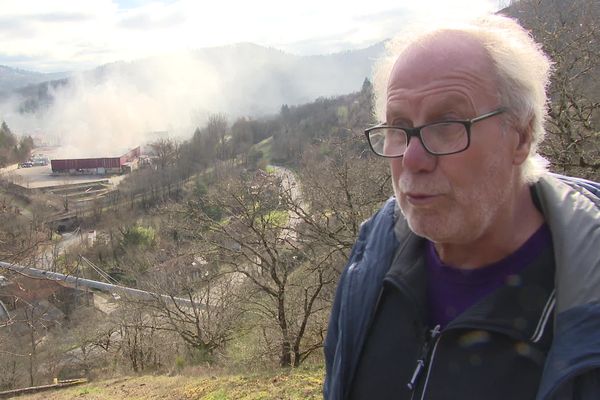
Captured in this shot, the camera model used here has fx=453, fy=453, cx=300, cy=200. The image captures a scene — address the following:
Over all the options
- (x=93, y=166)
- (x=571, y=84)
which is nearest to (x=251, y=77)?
(x=93, y=166)

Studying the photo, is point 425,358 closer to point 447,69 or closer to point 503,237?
point 503,237

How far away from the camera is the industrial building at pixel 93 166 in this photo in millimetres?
69188

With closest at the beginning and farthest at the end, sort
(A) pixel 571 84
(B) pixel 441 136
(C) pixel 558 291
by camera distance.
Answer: (C) pixel 558 291, (B) pixel 441 136, (A) pixel 571 84

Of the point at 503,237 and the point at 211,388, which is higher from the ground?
the point at 503,237

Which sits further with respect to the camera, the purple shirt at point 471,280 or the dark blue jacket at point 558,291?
the purple shirt at point 471,280

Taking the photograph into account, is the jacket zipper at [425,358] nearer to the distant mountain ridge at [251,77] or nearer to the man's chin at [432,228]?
the man's chin at [432,228]

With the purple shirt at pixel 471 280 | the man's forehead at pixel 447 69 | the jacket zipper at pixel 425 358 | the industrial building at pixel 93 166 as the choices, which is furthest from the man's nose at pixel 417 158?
the industrial building at pixel 93 166

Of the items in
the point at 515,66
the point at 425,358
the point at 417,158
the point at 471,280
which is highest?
the point at 515,66

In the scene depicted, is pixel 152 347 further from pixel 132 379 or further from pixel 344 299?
pixel 344 299

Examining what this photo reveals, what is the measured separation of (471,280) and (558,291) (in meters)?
0.27

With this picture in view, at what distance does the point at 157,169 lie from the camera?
55406 mm

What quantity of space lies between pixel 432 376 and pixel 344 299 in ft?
1.44

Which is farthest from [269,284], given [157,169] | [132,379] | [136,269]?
[157,169]

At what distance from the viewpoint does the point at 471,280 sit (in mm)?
1431
